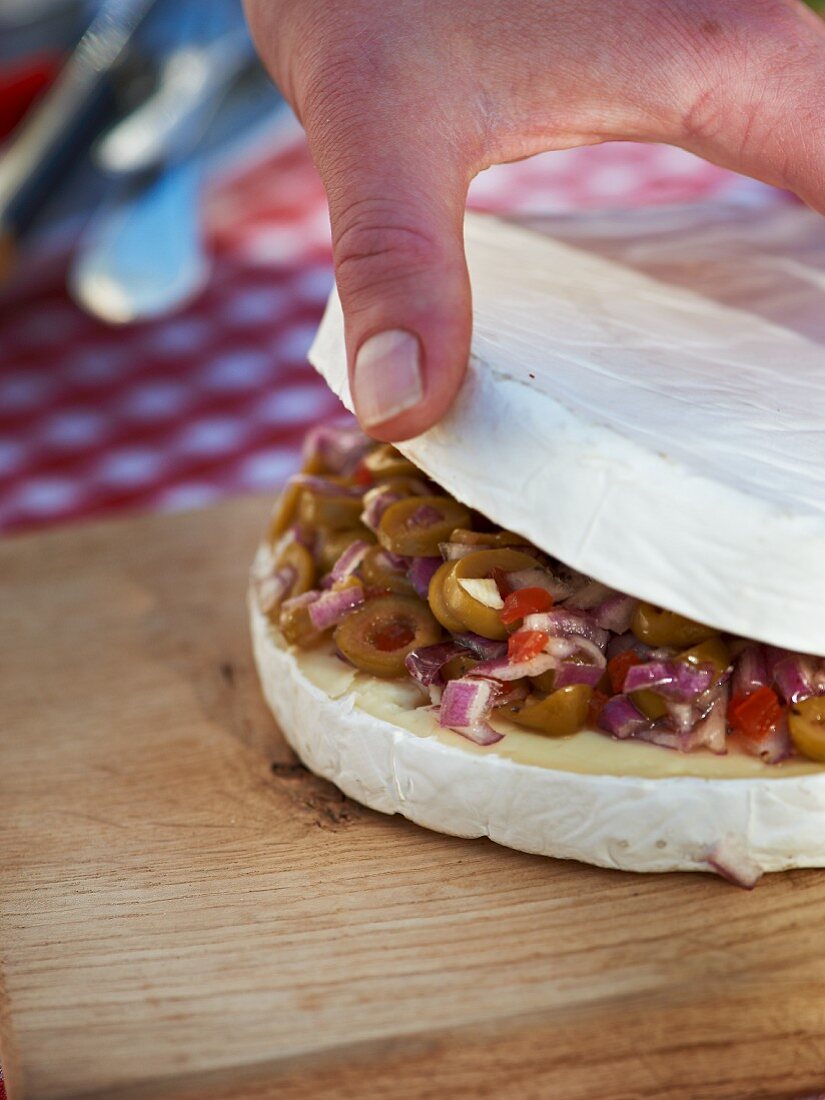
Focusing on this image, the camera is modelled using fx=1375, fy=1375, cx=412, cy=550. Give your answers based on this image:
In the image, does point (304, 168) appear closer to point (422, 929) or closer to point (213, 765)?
point (213, 765)

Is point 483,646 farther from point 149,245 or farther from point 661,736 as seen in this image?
point 149,245

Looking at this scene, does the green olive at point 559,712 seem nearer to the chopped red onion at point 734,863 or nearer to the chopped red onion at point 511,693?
the chopped red onion at point 511,693

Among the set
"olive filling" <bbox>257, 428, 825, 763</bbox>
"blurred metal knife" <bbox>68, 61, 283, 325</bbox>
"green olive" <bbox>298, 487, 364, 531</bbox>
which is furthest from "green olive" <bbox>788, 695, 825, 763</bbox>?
"blurred metal knife" <bbox>68, 61, 283, 325</bbox>

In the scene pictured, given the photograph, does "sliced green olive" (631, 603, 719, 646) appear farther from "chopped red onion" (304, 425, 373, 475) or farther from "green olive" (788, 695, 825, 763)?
"chopped red onion" (304, 425, 373, 475)

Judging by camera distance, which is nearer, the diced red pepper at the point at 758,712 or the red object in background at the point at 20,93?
the diced red pepper at the point at 758,712

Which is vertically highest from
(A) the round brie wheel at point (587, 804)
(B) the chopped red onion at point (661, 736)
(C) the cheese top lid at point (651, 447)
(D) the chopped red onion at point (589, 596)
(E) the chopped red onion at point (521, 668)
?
(C) the cheese top lid at point (651, 447)

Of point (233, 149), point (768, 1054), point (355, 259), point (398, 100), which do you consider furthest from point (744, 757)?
point (233, 149)

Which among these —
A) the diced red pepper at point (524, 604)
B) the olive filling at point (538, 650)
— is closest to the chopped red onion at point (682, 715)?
the olive filling at point (538, 650)
